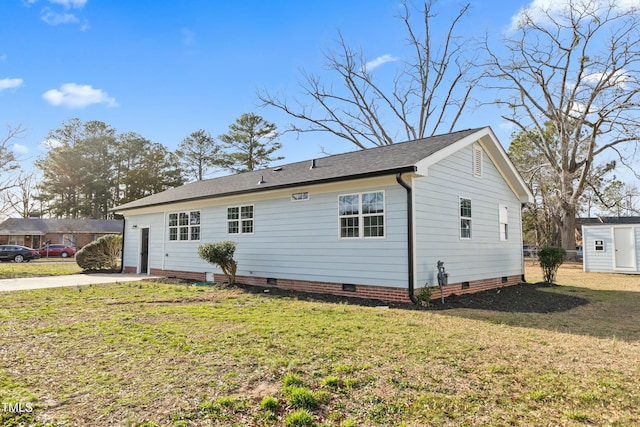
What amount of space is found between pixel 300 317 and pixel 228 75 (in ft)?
41.8

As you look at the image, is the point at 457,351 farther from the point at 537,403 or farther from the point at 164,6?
the point at 164,6

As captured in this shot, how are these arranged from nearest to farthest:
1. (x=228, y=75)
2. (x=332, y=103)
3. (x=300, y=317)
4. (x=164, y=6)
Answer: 1. (x=300, y=317)
2. (x=164, y=6)
3. (x=228, y=75)
4. (x=332, y=103)

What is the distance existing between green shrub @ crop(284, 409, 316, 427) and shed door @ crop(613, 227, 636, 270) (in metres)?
19.5

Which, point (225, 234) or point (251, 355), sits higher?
point (225, 234)

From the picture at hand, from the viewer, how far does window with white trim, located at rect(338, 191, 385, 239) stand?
9337 millimetres

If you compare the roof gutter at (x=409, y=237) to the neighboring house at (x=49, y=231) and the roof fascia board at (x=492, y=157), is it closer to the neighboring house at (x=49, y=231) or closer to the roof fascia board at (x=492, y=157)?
the roof fascia board at (x=492, y=157)

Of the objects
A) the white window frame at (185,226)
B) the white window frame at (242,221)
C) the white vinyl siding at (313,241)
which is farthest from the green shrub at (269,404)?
the white window frame at (185,226)

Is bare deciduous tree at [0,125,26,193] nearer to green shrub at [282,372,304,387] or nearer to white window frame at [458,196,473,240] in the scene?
white window frame at [458,196,473,240]

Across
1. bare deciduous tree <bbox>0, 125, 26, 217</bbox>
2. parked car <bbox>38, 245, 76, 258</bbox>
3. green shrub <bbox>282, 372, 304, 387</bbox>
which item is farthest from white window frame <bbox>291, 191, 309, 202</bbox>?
parked car <bbox>38, 245, 76, 258</bbox>

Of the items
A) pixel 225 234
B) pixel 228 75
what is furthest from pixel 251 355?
pixel 228 75

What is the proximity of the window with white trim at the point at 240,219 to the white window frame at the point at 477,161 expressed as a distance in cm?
707

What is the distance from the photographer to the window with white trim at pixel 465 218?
10.8m

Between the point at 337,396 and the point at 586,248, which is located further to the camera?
the point at 586,248

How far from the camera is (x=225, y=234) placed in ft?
43.4
